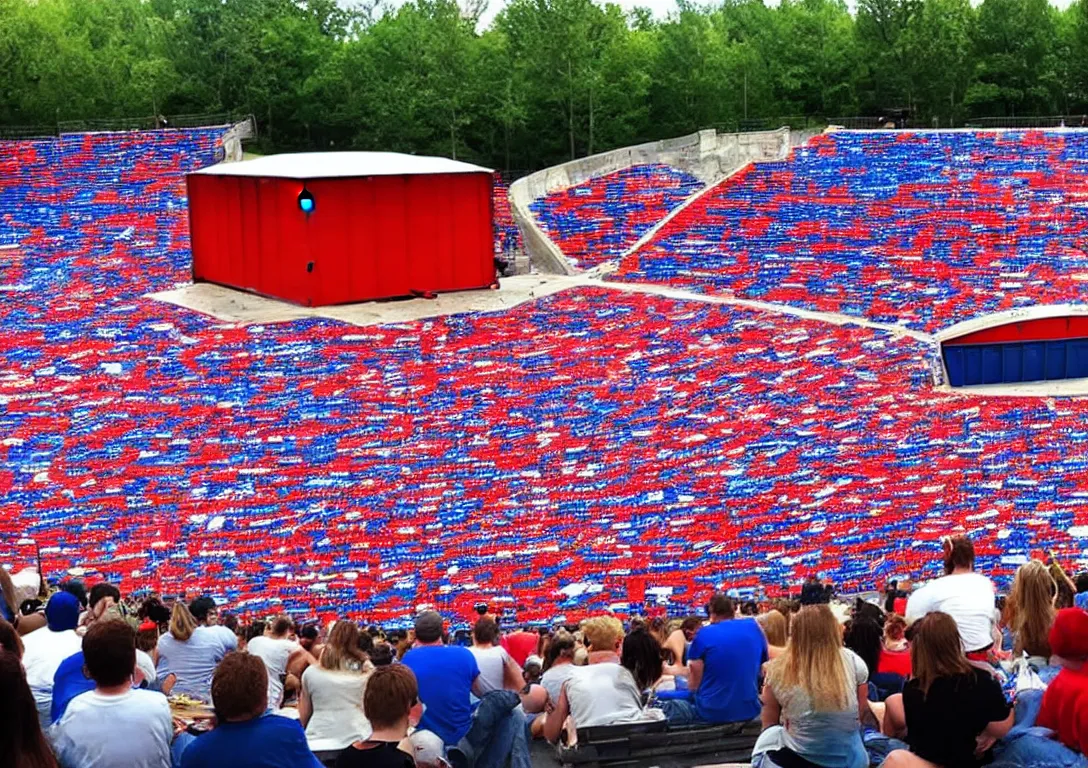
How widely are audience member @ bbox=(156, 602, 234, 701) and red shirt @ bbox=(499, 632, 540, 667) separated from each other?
297 cm

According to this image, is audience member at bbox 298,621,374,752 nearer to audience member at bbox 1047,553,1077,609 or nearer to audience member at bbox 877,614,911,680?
audience member at bbox 877,614,911,680

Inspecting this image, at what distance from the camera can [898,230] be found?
130 feet

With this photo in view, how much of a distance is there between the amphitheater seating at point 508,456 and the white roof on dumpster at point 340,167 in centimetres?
483

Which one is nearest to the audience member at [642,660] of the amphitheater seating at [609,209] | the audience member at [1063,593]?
the audience member at [1063,593]

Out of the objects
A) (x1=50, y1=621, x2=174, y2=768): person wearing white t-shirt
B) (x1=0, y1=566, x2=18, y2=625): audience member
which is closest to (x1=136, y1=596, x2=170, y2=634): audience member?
(x1=0, y1=566, x2=18, y2=625): audience member

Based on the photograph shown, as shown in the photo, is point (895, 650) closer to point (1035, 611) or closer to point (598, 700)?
point (1035, 611)

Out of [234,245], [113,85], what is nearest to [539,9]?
[113,85]

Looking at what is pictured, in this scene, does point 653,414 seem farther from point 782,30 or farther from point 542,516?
point 782,30

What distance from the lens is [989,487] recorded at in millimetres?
21125

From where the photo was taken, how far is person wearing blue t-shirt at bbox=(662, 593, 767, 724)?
30.8 ft

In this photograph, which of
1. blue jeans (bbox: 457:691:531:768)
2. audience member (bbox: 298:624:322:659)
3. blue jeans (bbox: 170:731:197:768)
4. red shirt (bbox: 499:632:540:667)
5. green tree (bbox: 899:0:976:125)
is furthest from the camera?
green tree (bbox: 899:0:976:125)

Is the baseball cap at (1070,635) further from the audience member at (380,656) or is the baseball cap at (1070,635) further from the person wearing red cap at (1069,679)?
the audience member at (380,656)

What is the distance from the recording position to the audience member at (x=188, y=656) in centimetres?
1016

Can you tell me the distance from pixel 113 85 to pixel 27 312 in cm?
3179
